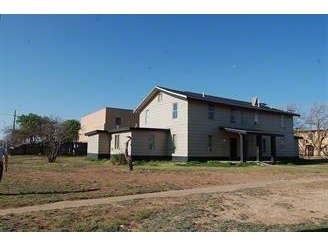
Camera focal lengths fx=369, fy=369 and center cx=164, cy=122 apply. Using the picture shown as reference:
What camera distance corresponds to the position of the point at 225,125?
109 feet

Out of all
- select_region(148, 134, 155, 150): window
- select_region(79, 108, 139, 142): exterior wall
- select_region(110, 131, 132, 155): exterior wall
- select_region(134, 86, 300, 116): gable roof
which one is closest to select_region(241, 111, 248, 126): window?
select_region(134, 86, 300, 116): gable roof

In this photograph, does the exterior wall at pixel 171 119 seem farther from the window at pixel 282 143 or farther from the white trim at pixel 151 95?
the window at pixel 282 143

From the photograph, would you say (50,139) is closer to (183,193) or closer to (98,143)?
(98,143)

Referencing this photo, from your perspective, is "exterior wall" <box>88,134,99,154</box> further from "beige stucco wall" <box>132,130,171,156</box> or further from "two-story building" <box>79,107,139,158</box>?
"two-story building" <box>79,107,139,158</box>

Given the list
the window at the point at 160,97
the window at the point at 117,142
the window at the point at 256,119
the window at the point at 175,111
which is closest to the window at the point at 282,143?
the window at the point at 256,119

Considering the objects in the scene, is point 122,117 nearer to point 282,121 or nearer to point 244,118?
point 244,118

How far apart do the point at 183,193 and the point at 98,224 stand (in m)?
5.19

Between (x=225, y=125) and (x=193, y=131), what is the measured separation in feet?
13.5

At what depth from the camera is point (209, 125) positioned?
3203cm

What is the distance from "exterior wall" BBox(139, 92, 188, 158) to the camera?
3065 centimetres

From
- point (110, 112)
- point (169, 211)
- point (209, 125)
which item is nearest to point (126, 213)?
point (169, 211)

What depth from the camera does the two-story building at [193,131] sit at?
30.8 m

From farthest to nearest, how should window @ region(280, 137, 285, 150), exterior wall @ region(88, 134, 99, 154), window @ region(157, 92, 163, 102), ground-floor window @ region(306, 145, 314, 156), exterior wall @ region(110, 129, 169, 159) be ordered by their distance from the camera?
1. ground-floor window @ region(306, 145, 314, 156)
2. window @ region(280, 137, 285, 150)
3. exterior wall @ region(88, 134, 99, 154)
4. window @ region(157, 92, 163, 102)
5. exterior wall @ region(110, 129, 169, 159)

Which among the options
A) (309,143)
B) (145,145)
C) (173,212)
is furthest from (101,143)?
(309,143)
